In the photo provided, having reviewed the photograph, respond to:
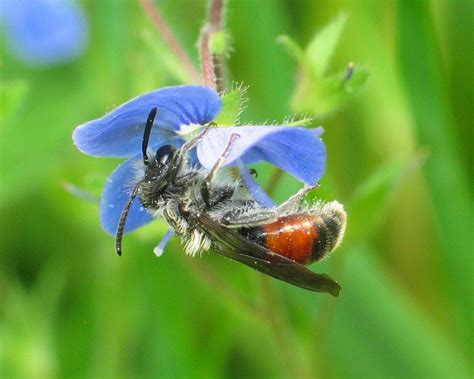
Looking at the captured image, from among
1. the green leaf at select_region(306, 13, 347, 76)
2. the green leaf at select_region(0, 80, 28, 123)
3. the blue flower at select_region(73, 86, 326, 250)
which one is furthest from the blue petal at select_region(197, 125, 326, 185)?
the green leaf at select_region(0, 80, 28, 123)

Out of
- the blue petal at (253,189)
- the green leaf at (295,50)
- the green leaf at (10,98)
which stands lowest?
the green leaf at (10,98)

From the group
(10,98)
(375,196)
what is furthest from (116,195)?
(375,196)

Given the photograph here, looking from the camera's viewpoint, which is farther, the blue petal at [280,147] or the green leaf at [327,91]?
the green leaf at [327,91]

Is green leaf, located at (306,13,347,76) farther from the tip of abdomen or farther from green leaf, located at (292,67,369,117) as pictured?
the tip of abdomen

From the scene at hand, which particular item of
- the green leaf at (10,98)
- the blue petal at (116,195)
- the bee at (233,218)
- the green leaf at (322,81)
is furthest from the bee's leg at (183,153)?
the green leaf at (10,98)

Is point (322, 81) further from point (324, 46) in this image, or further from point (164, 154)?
point (164, 154)

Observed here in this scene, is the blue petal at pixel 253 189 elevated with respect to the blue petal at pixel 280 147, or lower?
lower

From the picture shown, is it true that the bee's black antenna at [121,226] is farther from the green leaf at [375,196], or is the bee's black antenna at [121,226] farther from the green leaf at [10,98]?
the green leaf at [375,196]
